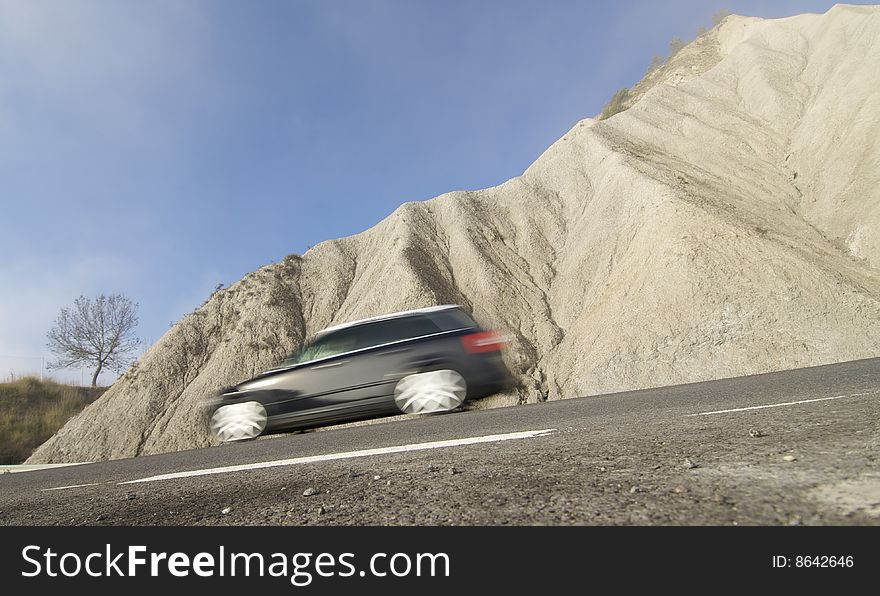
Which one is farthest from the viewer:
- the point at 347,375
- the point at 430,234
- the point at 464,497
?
the point at 430,234

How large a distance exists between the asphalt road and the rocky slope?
12484mm

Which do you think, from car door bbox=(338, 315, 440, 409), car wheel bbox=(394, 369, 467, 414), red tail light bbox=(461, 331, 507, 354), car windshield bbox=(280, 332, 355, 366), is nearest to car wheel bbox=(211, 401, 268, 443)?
car windshield bbox=(280, 332, 355, 366)

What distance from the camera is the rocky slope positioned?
1545cm

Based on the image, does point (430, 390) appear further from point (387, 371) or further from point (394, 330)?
point (394, 330)

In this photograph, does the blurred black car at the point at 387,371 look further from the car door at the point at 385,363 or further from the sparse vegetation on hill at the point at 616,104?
the sparse vegetation on hill at the point at 616,104

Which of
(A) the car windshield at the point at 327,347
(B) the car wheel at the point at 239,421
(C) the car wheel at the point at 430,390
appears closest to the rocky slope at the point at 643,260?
(C) the car wheel at the point at 430,390

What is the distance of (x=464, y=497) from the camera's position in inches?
81.1

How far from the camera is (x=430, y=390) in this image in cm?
793

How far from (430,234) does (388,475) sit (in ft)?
77.2

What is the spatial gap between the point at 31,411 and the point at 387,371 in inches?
1138

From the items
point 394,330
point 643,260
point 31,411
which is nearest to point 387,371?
point 394,330

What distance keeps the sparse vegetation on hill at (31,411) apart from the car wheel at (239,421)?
67.6 ft
